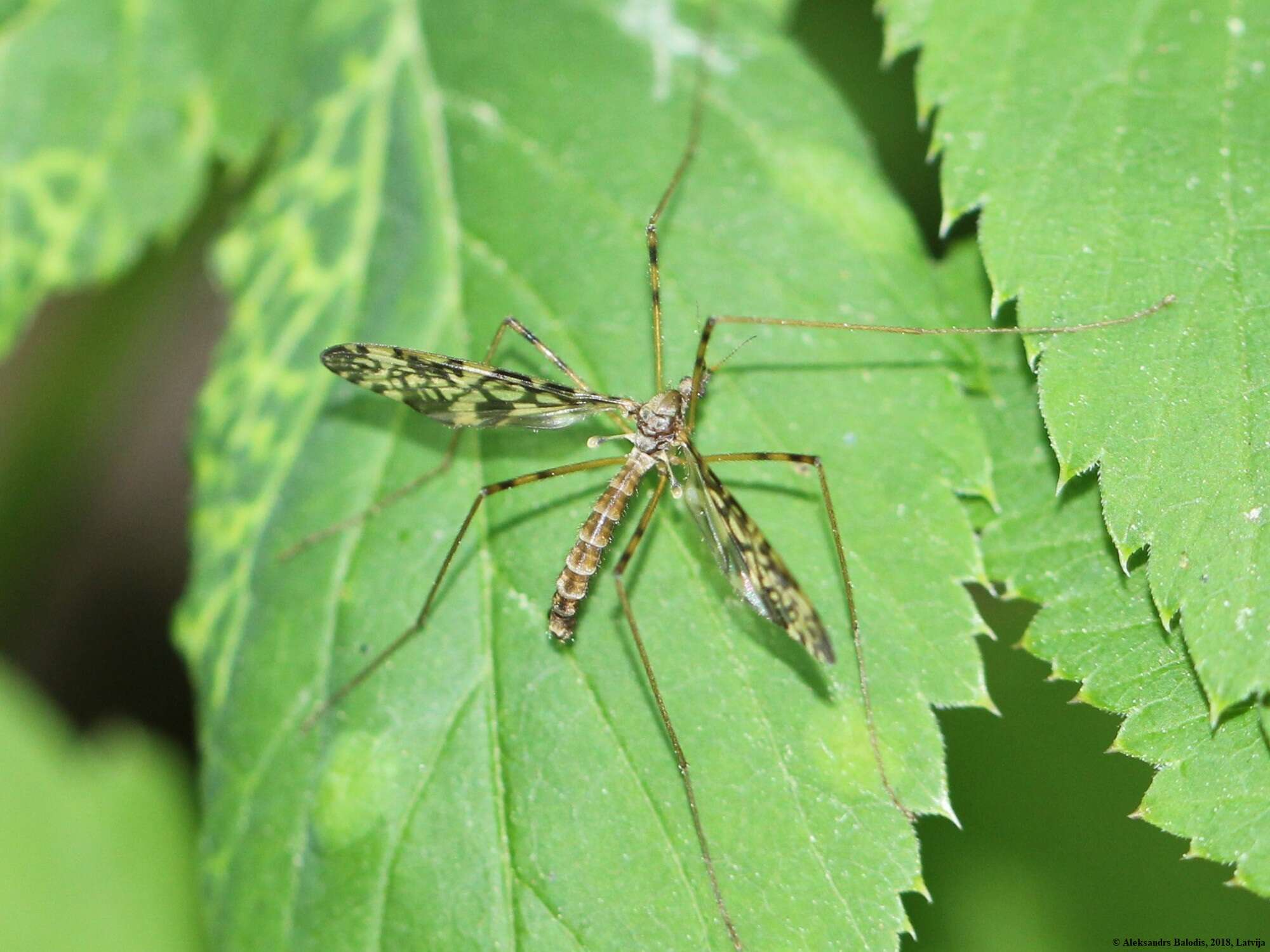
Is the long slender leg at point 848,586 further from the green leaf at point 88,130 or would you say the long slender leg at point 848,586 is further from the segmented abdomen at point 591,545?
the green leaf at point 88,130

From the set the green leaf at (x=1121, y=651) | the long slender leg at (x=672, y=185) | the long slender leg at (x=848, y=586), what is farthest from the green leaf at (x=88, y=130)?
the green leaf at (x=1121, y=651)

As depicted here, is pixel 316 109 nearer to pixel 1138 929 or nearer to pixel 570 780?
pixel 570 780

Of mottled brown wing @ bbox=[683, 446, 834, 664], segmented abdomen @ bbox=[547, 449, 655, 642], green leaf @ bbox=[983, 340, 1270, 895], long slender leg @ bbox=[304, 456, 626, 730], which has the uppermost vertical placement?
green leaf @ bbox=[983, 340, 1270, 895]

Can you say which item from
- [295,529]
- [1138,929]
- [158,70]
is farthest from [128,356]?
[1138,929]

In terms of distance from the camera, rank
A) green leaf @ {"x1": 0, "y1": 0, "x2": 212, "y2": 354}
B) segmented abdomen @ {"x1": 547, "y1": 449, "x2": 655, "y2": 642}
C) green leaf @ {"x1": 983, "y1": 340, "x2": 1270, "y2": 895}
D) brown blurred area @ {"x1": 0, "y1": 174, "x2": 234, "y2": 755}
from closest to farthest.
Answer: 1. green leaf @ {"x1": 983, "y1": 340, "x2": 1270, "y2": 895}
2. segmented abdomen @ {"x1": 547, "y1": 449, "x2": 655, "y2": 642}
3. green leaf @ {"x1": 0, "y1": 0, "x2": 212, "y2": 354}
4. brown blurred area @ {"x1": 0, "y1": 174, "x2": 234, "y2": 755}

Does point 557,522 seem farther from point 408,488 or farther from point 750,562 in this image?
point 750,562

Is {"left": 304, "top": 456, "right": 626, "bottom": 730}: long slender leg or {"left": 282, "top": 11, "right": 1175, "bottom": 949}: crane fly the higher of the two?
{"left": 282, "top": 11, "right": 1175, "bottom": 949}: crane fly

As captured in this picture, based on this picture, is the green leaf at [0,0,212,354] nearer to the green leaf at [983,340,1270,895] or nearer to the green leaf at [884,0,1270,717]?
the green leaf at [884,0,1270,717]

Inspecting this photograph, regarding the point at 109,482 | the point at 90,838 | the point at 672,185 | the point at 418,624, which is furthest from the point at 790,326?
the point at 109,482

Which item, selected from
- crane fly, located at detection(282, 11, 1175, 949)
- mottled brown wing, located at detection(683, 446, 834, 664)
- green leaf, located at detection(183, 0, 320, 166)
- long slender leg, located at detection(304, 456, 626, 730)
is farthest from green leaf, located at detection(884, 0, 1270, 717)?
green leaf, located at detection(183, 0, 320, 166)
